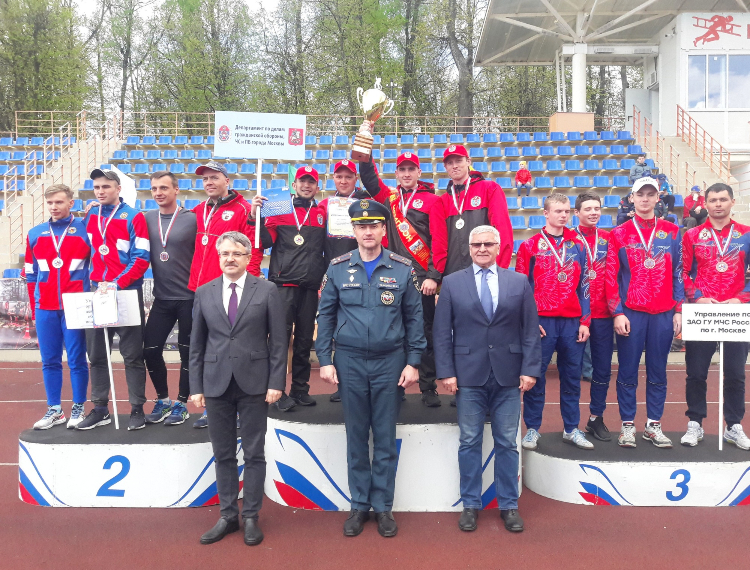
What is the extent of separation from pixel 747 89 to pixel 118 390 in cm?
1764

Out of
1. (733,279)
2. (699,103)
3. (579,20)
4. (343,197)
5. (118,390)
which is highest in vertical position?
(579,20)

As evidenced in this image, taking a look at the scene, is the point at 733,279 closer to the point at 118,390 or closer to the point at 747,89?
the point at 118,390

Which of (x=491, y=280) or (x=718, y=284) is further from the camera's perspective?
(x=718, y=284)

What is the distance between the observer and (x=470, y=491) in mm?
3678

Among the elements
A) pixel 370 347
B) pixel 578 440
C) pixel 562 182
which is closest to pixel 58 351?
pixel 370 347

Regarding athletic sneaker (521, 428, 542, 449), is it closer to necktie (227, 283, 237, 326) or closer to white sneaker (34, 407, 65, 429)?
necktie (227, 283, 237, 326)

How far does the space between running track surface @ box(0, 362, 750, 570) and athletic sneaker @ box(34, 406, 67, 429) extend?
504 mm

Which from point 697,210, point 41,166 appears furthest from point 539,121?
point 41,166

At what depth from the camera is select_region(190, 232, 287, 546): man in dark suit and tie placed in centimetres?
343

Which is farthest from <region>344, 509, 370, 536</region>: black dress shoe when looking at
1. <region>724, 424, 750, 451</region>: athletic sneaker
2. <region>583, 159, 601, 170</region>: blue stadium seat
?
<region>583, 159, 601, 170</region>: blue stadium seat

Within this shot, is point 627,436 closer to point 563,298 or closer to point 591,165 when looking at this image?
point 563,298

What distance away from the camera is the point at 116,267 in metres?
4.29

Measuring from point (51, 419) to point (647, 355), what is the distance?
454 centimetres

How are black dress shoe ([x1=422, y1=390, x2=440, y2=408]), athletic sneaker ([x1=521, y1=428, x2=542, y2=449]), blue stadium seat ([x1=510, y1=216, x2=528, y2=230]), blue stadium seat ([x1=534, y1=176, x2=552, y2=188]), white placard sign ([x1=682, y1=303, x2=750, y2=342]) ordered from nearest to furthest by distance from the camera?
white placard sign ([x1=682, y1=303, x2=750, y2=342]) → athletic sneaker ([x1=521, y1=428, x2=542, y2=449]) → black dress shoe ([x1=422, y1=390, x2=440, y2=408]) → blue stadium seat ([x1=510, y1=216, x2=528, y2=230]) → blue stadium seat ([x1=534, y1=176, x2=552, y2=188])
